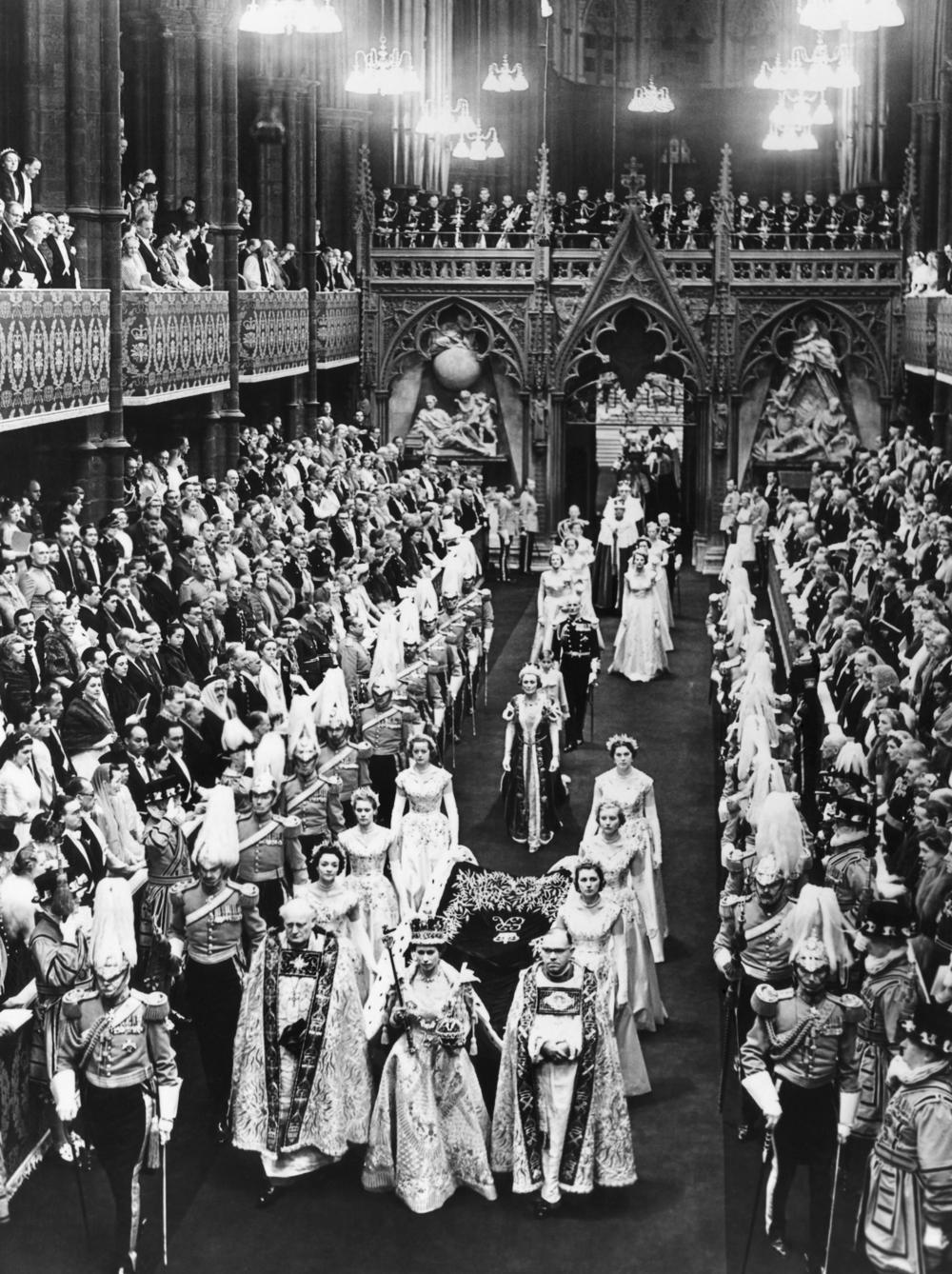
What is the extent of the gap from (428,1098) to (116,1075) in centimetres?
178

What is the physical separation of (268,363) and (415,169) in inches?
468

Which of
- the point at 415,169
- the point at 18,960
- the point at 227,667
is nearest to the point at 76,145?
the point at 227,667

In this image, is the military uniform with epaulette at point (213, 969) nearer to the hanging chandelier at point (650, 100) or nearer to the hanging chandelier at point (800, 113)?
the hanging chandelier at point (800, 113)

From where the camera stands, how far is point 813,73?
3725 cm

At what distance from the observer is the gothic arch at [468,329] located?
34500 mm

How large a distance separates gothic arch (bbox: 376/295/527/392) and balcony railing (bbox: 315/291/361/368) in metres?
0.72

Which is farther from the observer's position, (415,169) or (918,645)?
(415,169)

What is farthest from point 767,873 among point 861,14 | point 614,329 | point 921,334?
point 614,329

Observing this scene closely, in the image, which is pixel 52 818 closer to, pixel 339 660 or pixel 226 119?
pixel 339 660

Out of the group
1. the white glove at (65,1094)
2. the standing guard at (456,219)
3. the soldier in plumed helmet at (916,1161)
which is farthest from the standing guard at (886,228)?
the white glove at (65,1094)

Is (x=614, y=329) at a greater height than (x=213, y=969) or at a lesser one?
greater

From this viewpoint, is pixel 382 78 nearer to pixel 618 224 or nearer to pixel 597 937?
pixel 618 224

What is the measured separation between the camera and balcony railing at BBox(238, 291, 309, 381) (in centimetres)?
2800

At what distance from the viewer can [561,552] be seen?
900 inches
